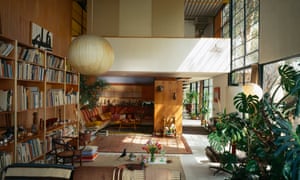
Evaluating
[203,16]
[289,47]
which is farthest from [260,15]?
[203,16]

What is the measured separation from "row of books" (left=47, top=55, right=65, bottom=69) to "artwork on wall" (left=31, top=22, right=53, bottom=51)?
360 mm

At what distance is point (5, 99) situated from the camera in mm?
3666

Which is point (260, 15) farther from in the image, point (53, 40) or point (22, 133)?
point (22, 133)

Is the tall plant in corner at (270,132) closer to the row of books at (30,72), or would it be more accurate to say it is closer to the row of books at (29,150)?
the row of books at (29,150)

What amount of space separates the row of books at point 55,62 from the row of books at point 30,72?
16.9 inches

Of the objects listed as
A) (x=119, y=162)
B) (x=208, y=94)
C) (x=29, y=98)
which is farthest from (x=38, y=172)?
(x=208, y=94)

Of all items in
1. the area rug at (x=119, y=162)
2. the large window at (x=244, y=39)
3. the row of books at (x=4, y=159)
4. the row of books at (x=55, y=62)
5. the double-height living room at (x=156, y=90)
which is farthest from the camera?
the large window at (x=244, y=39)

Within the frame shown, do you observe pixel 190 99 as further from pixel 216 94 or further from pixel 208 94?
pixel 216 94

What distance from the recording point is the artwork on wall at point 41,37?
5.13 m

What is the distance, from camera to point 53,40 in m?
6.14

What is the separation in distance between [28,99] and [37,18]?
214 centimetres

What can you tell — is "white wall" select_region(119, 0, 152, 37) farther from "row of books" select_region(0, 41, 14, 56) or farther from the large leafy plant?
the large leafy plant

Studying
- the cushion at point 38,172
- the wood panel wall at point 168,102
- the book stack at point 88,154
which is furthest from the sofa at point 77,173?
the wood panel wall at point 168,102

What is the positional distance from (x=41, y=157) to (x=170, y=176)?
134 inches
